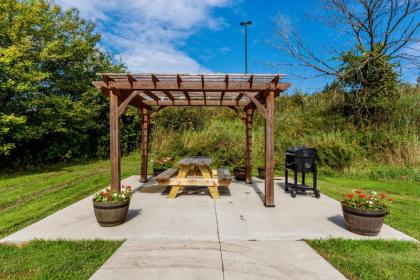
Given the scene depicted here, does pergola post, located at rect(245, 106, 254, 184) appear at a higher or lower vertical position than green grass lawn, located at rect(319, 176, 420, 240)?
higher

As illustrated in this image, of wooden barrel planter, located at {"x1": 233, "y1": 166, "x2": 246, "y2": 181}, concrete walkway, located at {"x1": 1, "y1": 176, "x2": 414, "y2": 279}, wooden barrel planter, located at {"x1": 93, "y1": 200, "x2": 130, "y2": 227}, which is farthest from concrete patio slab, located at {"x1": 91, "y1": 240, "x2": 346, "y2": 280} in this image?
wooden barrel planter, located at {"x1": 233, "y1": 166, "x2": 246, "y2": 181}

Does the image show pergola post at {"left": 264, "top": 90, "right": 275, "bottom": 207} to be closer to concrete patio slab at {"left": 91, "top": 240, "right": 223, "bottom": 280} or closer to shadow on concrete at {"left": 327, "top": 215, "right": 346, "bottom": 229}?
shadow on concrete at {"left": 327, "top": 215, "right": 346, "bottom": 229}

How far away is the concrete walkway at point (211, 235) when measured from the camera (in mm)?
2543

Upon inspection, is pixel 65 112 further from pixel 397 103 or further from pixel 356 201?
pixel 397 103

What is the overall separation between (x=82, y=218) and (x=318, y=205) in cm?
434

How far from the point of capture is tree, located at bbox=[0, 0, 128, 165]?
8484mm

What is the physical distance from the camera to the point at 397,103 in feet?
36.6

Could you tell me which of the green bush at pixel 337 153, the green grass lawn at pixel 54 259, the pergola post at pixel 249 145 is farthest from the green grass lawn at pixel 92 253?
the green bush at pixel 337 153

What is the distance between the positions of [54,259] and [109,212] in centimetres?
94

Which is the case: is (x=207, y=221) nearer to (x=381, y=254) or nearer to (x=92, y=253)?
(x=92, y=253)

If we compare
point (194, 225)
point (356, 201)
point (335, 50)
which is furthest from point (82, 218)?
point (335, 50)

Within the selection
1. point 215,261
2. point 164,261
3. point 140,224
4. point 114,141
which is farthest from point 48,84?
point 215,261

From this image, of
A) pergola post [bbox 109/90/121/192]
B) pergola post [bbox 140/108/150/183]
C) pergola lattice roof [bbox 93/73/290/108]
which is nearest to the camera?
pergola lattice roof [bbox 93/73/290/108]

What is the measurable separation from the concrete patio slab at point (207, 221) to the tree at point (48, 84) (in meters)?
5.71
